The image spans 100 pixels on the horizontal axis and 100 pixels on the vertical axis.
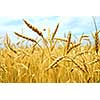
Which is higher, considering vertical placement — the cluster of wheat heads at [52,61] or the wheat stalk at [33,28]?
the wheat stalk at [33,28]

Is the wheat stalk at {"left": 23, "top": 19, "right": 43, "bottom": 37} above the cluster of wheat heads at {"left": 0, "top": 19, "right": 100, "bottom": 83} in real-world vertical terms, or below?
above

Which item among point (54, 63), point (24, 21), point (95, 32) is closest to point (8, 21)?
point (24, 21)

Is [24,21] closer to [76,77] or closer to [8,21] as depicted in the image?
[8,21]

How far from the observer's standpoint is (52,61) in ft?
7.82

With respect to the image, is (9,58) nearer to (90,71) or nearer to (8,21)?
(8,21)

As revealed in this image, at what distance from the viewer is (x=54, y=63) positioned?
2387 mm

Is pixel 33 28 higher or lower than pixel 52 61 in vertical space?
higher

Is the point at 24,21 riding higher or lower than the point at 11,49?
higher

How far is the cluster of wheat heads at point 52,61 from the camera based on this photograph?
2.36 m

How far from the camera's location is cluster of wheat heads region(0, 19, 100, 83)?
2.36m
